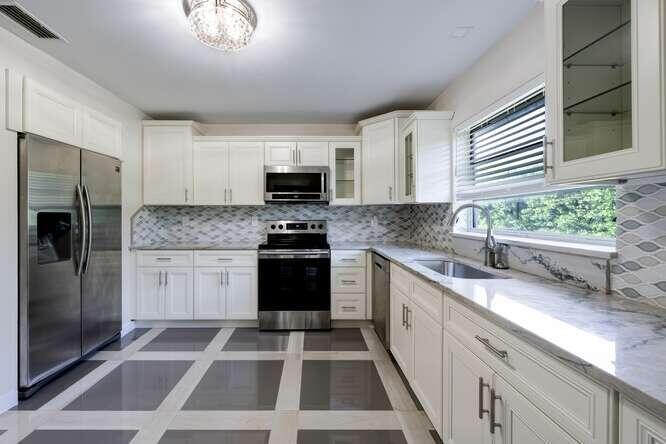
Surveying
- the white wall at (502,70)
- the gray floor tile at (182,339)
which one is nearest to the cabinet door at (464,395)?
the white wall at (502,70)

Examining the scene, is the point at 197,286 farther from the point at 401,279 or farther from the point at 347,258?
the point at 401,279

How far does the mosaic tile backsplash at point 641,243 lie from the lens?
1.21 metres

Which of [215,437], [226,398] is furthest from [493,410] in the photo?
[226,398]

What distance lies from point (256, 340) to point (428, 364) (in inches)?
74.6

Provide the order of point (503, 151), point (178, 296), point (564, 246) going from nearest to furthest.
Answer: point (564, 246) < point (503, 151) < point (178, 296)

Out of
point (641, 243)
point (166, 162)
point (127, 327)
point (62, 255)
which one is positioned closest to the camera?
point (641, 243)

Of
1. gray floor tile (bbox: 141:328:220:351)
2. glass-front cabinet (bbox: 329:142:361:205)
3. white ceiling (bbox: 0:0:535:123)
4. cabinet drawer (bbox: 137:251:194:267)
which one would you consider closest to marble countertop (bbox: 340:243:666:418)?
white ceiling (bbox: 0:0:535:123)

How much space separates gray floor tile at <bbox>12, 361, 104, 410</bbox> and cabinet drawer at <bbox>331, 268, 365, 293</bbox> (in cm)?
218

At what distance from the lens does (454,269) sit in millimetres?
2418

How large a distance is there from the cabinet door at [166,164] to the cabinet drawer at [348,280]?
193 cm

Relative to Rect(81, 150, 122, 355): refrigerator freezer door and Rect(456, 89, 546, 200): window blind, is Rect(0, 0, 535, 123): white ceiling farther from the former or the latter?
Rect(81, 150, 122, 355): refrigerator freezer door

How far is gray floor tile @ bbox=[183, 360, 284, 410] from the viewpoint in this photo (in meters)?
2.09

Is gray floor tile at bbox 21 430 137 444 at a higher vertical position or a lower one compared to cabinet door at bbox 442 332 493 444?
A: lower

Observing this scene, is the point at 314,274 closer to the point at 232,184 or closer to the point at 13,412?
the point at 232,184
